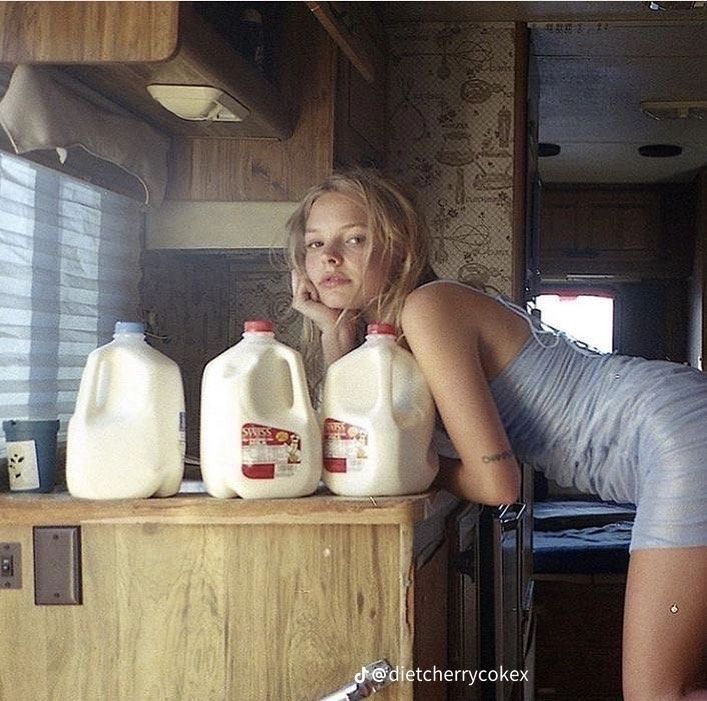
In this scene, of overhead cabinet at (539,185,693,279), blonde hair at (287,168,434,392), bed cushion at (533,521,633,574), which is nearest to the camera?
blonde hair at (287,168,434,392)

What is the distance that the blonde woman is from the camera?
151cm

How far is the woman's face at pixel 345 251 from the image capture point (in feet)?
5.48

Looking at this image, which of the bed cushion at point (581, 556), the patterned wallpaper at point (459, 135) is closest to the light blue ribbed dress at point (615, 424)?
the patterned wallpaper at point (459, 135)

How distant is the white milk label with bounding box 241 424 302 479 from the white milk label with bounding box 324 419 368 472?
2.6 inches

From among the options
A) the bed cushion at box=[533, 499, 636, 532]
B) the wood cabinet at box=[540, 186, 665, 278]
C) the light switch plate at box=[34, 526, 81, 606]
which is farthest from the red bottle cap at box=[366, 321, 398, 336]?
the wood cabinet at box=[540, 186, 665, 278]

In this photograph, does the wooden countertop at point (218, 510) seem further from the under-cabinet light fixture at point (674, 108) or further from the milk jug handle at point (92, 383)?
the under-cabinet light fixture at point (674, 108)

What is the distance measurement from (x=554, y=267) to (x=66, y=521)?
14.9 feet

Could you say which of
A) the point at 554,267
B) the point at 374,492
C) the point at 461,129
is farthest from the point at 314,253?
the point at 554,267

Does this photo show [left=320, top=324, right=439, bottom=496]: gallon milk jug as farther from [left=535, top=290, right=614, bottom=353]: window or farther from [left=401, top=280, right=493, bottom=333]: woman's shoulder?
[left=535, top=290, right=614, bottom=353]: window

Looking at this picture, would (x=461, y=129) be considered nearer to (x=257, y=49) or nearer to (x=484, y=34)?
(x=484, y=34)

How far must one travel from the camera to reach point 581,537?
4.53 meters

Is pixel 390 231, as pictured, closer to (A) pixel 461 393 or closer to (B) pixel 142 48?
(A) pixel 461 393

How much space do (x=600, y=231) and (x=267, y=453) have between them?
4609mm

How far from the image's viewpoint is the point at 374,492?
4.43ft
